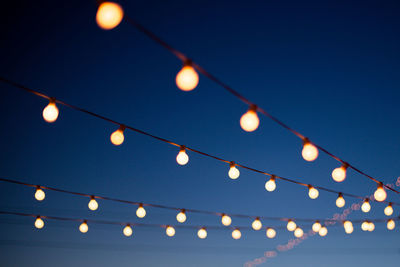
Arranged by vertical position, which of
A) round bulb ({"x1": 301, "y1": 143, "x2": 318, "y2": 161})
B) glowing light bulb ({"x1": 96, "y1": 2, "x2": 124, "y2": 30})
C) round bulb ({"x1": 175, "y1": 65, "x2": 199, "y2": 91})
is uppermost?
glowing light bulb ({"x1": 96, "y1": 2, "x2": 124, "y2": 30})

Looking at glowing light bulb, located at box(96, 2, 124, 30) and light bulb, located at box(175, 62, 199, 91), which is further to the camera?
light bulb, located at box(175, 62, 199, 91)

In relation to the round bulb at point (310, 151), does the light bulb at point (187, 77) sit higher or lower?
higher

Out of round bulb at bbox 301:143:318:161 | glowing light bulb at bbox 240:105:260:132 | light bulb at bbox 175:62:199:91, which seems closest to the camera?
light bulb at bbox 175:62:199:91

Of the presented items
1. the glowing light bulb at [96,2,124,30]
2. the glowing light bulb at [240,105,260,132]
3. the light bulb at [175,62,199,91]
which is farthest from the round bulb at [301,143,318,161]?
the glowing light bulb at [96,2,124,30]

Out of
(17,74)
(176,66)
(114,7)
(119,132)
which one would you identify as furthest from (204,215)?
(114,7)

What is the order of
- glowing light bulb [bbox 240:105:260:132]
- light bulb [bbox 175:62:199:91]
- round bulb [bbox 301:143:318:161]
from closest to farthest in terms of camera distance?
1. light bulb [bbox 175:62:199:91]
2. glowing light bulb [bbox 240:105:260:132]
3. round bulb [bbox 301:143:318:161]

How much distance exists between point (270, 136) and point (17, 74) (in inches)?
256

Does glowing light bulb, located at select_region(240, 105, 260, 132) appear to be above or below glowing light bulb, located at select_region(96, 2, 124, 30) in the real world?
below

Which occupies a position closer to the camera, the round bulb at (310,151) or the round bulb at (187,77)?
the round bulb at (187,77)

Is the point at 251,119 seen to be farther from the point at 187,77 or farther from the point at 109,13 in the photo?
the point at 109,13

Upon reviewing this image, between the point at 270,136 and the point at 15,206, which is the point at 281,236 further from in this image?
the point at 15,206

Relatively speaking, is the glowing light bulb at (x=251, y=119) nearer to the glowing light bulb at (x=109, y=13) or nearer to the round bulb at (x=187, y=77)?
the round bulb at (x=187, y=77)

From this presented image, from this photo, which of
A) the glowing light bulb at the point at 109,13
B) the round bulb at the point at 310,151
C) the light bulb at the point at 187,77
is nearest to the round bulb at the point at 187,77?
the light bulb at the point at 187,77

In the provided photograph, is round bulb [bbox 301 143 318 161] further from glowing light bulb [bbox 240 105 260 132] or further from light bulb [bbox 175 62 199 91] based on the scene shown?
light bulb [bbox 175 62 199 91]
